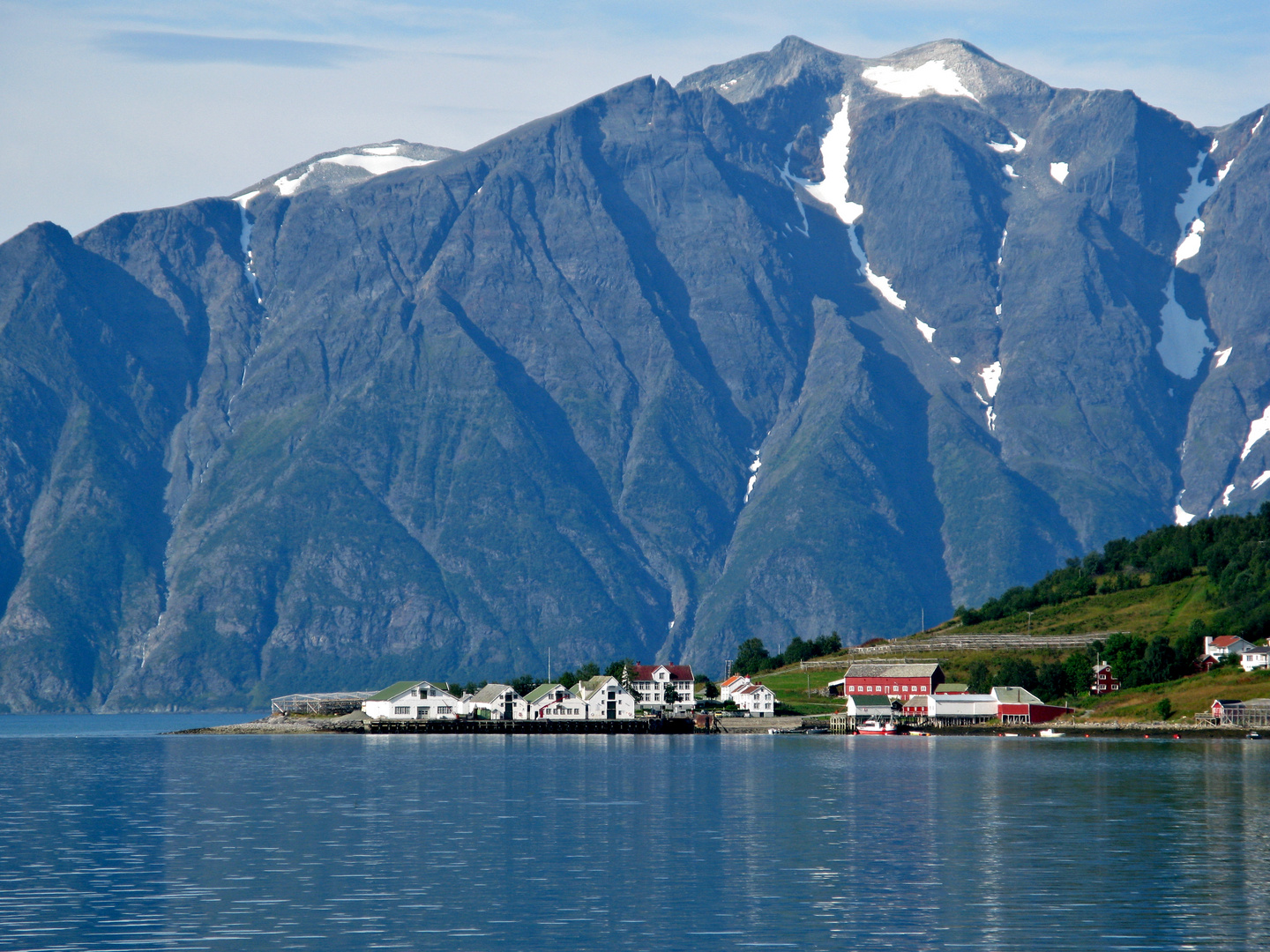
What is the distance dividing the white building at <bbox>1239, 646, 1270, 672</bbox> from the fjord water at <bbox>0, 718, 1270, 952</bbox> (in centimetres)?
7285

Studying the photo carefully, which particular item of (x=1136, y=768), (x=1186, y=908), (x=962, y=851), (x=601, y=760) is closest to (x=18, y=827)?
(x=962, y=851)

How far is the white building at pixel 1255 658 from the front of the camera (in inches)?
7771

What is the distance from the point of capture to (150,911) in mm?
58719

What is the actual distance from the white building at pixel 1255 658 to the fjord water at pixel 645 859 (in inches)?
2868

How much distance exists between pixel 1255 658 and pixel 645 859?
→ 145m

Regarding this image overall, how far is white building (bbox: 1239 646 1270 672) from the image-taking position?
648ft

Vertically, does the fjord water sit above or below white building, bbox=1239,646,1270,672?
below

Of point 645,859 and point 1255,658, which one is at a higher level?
point 1255,658

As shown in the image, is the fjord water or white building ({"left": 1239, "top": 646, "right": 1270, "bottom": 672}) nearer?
the fjord water

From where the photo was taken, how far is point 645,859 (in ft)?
236

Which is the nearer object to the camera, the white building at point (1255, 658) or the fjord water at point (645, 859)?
the fjord water at point (645, 859)

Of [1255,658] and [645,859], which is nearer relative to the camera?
[645,859]

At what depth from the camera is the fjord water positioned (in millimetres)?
54594

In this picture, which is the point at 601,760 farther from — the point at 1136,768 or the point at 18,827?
the point at 18,827
